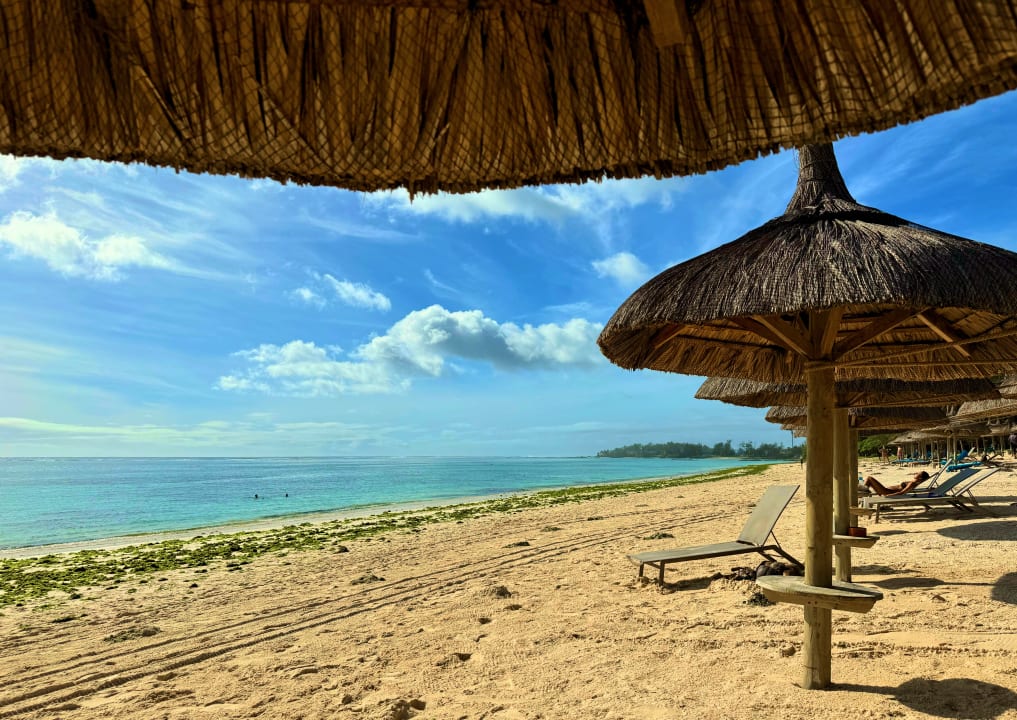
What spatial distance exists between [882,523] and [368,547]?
8.49 metres

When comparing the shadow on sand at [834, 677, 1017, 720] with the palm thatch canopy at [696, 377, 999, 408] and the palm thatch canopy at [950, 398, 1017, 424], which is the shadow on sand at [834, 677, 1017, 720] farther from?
the palm thatch canopy at [950, 398, 1017, 424]

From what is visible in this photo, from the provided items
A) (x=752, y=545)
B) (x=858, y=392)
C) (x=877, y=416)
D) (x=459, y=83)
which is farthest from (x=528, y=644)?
(x=877, y=416)

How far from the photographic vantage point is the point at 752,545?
6.05m

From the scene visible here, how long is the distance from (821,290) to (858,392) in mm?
4583

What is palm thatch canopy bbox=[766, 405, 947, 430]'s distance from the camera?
33.1 ft

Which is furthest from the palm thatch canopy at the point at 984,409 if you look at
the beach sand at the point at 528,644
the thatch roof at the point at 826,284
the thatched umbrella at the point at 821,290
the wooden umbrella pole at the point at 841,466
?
the thatched umbrella at the point at 821,290

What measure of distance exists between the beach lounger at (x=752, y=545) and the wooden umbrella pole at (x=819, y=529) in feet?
7.62

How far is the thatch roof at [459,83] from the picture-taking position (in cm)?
139

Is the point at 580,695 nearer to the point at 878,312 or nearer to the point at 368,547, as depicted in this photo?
the point at 878,312

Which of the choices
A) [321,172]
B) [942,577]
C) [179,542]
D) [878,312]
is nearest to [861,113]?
[321,172]

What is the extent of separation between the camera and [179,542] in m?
14.0

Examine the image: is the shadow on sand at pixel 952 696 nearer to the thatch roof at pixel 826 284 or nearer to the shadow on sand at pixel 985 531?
the thatch roof at pixel 826 284

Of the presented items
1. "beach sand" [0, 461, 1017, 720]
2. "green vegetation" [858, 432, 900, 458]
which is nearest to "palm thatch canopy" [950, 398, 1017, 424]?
"beach sand" [0, 461, 1017, 720]

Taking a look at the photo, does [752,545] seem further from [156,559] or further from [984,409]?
[984,409]
